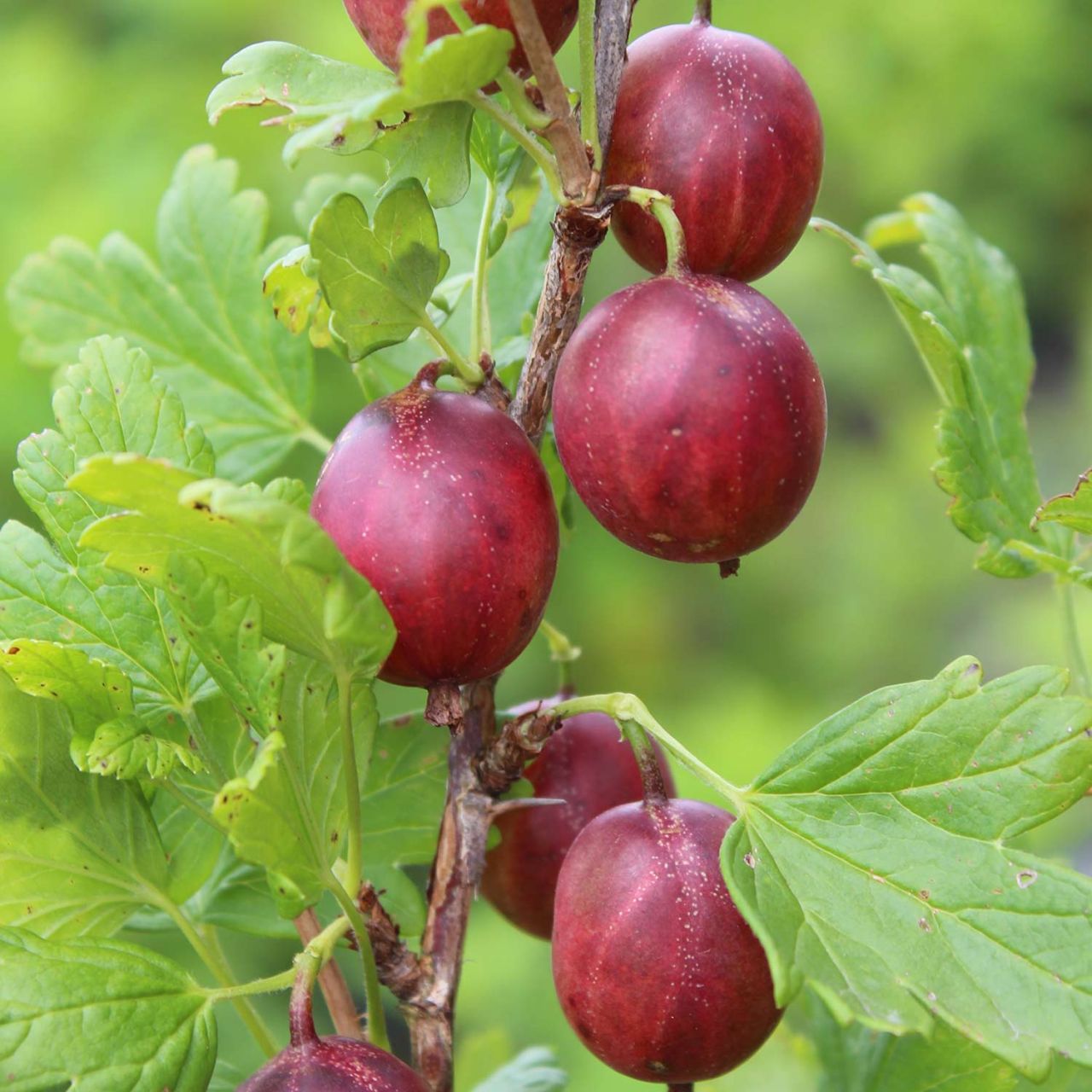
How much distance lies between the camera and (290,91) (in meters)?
0.61

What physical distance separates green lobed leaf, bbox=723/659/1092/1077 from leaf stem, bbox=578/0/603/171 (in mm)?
312

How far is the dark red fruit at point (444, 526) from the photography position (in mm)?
600

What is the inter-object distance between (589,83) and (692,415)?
17 centimetres

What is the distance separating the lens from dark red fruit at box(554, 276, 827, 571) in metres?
0.60

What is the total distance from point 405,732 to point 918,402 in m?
2.95

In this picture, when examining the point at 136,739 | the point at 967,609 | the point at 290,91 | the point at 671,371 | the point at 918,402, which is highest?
the point at 290,91

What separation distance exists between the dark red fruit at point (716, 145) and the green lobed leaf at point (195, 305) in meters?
0.38

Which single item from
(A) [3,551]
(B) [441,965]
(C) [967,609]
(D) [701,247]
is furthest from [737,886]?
(C) [967,609]

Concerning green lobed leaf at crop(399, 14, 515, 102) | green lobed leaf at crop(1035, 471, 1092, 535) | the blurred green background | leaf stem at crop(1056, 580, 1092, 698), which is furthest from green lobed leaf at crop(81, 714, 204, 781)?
the blurred green background

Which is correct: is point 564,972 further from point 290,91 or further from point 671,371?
point 290,91

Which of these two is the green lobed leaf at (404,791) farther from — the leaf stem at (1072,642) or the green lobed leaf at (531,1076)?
the leaf stem at (1072,642)

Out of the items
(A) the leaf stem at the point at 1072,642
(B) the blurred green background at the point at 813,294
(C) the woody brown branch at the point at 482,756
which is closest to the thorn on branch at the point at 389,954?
(C) the woody brown branch at the point at 482,756

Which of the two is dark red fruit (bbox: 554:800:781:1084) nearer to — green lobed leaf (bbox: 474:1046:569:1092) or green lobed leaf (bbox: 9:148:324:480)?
green lobed leaf (bbox: 474:1046:569:1092)

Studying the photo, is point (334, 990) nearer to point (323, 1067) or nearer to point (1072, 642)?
point (323, 1067)
